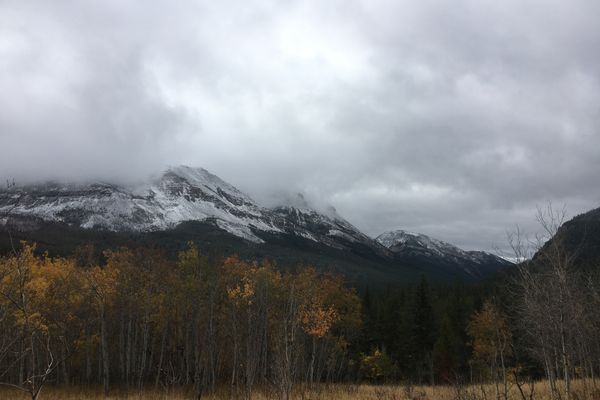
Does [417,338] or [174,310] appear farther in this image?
[417,338]

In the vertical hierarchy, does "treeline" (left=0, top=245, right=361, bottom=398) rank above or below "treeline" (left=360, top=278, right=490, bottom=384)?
above

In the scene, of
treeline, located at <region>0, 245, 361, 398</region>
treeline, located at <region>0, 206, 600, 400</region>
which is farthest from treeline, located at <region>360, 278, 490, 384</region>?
treeline, located at <region>0, 245, 361, 398</region>

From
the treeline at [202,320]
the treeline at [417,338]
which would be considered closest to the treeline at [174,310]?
the treeline at [202,320]

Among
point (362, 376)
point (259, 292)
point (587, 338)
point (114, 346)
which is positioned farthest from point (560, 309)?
point (362, 376)

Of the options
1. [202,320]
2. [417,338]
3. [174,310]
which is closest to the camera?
[202,320]

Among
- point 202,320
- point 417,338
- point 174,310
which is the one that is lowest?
point 417,338

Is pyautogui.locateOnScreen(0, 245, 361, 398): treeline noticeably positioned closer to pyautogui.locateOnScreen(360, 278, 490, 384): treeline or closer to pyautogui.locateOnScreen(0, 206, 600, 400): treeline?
pyautogui.locateOnScreen(0, 206, 600, 400): treeline

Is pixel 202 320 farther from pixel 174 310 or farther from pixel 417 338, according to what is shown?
pixel 417 338

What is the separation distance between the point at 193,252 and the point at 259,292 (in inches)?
465

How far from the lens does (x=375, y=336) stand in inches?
2418

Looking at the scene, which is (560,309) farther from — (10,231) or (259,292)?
(259,292)

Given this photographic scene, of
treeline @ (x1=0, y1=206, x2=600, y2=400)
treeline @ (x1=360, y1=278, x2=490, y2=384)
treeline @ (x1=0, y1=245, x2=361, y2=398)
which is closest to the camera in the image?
treeline @ (x1=0, y1=206, x2=600, y2=400)

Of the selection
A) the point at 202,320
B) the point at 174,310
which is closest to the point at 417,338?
the point at 202,320

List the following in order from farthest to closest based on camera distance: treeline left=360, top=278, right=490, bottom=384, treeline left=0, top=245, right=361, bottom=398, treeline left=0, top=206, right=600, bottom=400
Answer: treeline left=360, top=278, right=490, bottom=384
treeline left=0, top=245, right=361, bottom=398
treeline left=0, top=206, right=600, bottom=400
